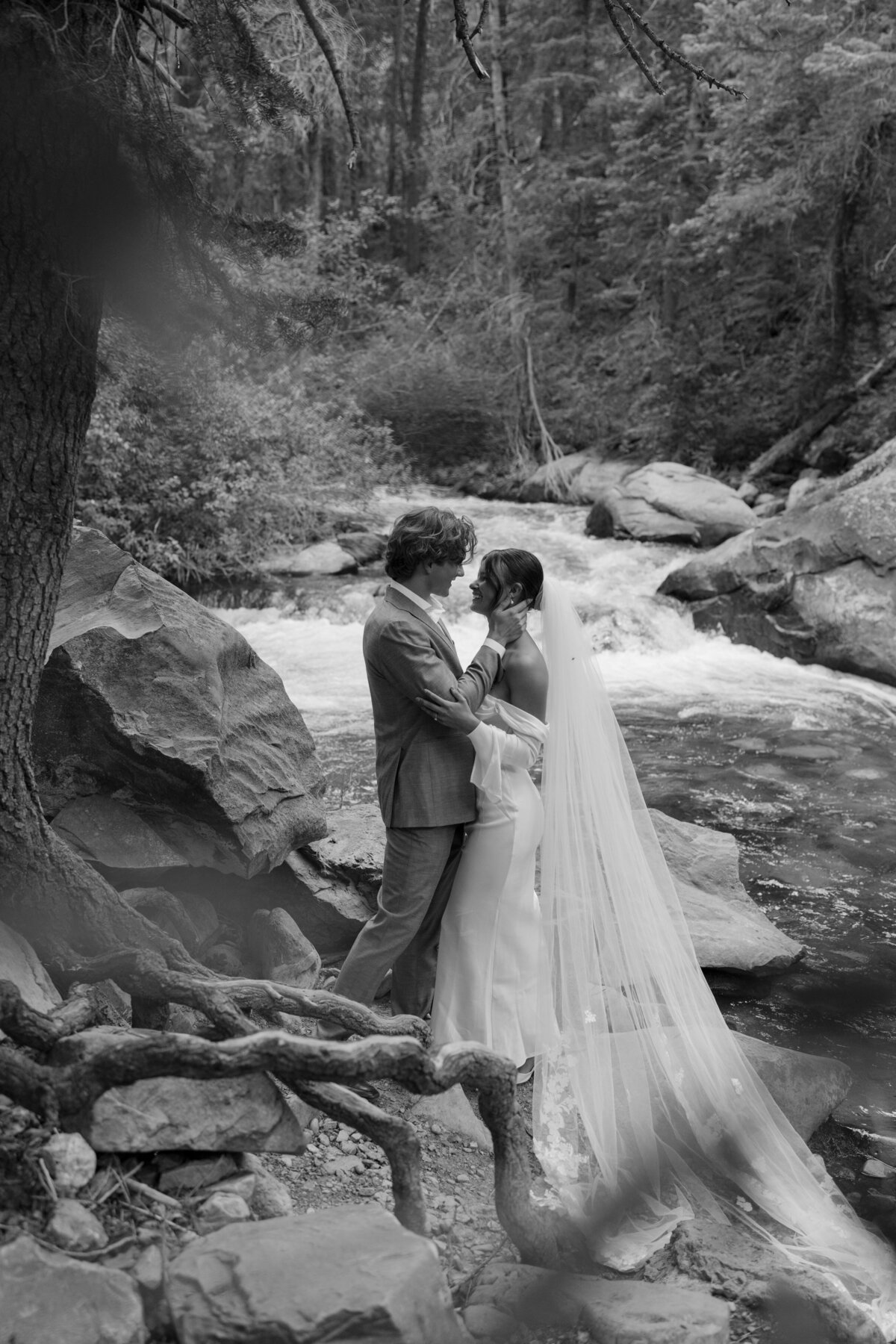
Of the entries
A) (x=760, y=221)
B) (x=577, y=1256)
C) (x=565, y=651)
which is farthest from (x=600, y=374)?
(x=577, y=1256)

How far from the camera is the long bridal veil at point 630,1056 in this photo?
3.55m

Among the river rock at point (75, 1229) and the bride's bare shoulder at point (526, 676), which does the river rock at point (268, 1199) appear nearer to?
the river rock at point (75, 1229)

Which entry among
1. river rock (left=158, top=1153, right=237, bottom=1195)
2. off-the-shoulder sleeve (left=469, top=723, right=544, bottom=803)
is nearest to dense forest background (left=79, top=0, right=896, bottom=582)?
off-the-shoulder sleeve (left=469, top=723, right=544, bottom=803)

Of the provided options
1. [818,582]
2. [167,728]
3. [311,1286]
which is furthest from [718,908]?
[818,582]

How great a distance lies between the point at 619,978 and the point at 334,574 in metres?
11.2

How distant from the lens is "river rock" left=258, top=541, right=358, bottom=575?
1458cm

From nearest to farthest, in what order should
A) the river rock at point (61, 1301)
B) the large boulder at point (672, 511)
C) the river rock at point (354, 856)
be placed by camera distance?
1. the river rock at point (61, 1301)
2. the river rock at point (354, 856)
3. the large boulder at point (672, 511)

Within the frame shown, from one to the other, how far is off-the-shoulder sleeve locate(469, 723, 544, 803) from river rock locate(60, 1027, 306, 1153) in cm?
141

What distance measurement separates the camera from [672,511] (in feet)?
54.5

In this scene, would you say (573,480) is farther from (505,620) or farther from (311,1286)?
(311,1286)

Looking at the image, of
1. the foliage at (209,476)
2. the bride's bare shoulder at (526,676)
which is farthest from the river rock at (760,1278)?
the foliage at (209,476)

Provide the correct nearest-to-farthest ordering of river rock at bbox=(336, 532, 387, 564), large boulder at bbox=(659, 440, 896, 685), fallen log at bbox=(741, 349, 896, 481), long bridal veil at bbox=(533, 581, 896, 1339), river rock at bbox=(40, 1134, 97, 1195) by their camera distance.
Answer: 1. river rock at bbox=(40, 1134, 97, 1195)
2. long bridal veil at bbox=(533, 581, 896, 1339)
3. large boulder at bbox=(659, 440, 896, 685)
4. river rock at bbox=(336, 532, 387, 564)
5. fallen log at bbox=(741, 349, 896, 481)

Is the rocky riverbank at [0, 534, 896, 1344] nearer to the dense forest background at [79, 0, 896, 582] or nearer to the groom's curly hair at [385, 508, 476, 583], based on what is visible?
the groom's curly hair at [385, 508, 476, 583]

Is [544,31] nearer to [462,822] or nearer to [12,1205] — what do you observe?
[462,822]
